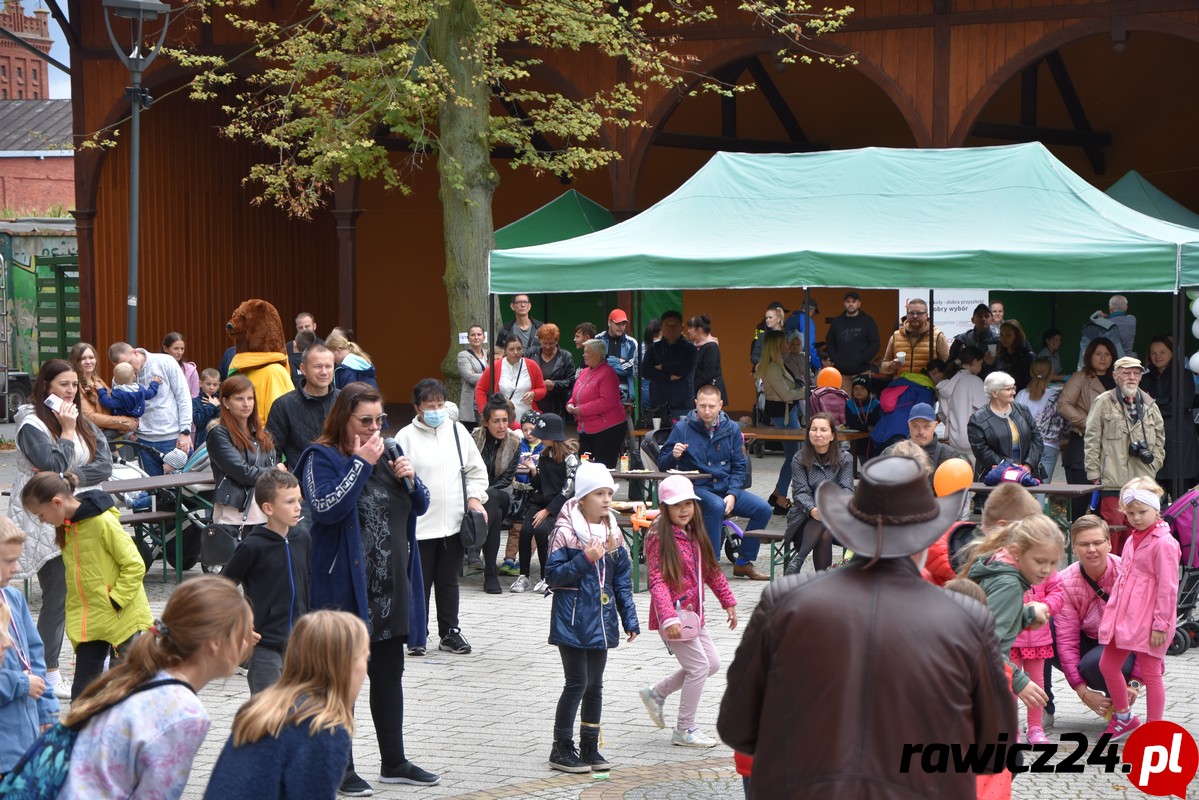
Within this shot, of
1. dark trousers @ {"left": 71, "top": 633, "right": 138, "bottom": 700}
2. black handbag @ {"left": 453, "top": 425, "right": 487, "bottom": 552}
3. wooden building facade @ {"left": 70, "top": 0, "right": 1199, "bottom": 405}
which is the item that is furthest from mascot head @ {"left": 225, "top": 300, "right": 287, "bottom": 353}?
wooden building facade @ {"left": 70, "top": 0, "right": 1199, "bottom": 405}

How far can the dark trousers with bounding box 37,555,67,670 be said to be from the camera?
7.92 meters

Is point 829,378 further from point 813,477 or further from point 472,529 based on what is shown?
point 472,529

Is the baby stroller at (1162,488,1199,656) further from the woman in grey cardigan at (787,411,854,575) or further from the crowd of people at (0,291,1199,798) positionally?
the woman in grey cardigan at (787,411,854,575)

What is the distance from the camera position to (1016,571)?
564 centimetres

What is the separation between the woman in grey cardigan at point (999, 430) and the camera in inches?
440

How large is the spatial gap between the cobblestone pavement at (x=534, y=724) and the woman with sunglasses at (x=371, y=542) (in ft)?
0.95

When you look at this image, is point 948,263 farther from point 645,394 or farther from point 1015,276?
point 645,394

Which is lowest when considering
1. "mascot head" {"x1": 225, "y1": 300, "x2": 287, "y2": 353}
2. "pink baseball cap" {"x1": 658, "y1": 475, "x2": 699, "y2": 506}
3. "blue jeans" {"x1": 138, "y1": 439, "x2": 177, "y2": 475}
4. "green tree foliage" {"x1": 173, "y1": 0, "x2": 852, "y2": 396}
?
"blue jeans" {"x1": 138, "y1": 439, "x2": 177, "y2": 475}

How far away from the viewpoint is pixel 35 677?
506 centimetres

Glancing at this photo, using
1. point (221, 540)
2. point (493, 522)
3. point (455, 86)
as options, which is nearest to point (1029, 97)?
point (455, 86)

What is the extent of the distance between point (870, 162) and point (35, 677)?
983cm

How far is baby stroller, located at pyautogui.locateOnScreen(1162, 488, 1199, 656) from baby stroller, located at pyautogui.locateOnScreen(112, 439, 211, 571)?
644 cm

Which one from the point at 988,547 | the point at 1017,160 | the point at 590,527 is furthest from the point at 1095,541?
the point at 1017,160

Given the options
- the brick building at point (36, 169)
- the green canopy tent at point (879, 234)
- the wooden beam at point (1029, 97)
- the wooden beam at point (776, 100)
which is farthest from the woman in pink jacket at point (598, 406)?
the brick building at point (36, 169)
